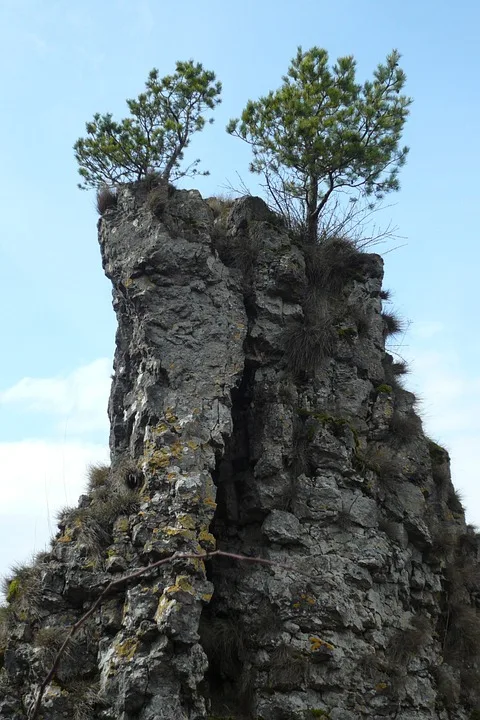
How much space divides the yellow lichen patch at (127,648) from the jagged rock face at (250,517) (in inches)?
0.7

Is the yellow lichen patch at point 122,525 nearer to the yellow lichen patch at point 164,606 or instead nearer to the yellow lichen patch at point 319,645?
the yellow lichen patch at point 164,606

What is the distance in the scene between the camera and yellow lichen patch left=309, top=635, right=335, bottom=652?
9656 mm

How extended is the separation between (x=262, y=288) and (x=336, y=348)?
161 centimetres

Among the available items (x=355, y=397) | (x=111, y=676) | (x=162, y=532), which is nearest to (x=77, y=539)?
(x=162, y=532)

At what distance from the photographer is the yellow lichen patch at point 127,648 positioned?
338 inches

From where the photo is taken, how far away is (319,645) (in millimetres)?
9672

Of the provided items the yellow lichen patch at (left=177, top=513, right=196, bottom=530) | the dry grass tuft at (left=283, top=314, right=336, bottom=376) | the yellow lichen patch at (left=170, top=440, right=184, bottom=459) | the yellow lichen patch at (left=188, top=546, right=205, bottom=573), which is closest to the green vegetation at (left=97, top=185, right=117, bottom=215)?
the dry grass tuft at (left=283, top=314, right=336, bottom=376)

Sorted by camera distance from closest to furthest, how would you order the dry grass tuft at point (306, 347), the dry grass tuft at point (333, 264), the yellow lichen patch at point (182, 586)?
1. the yellow lichen patch at point (182, 586)
2. the dry grass tuft at point (306, 347)
3. the dry grass tuft at point (333, 264)

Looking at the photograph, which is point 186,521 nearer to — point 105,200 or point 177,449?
point 177,449

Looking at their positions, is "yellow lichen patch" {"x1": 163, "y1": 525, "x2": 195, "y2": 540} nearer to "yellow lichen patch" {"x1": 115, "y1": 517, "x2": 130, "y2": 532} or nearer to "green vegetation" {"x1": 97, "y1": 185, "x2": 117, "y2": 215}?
"yellow lichen patch" {"x1": 115, "y1": 517, "x2": 130, "y2": 532}

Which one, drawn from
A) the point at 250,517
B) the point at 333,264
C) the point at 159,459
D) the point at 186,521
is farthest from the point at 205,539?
the point at 333,264

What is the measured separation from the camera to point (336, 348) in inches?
488

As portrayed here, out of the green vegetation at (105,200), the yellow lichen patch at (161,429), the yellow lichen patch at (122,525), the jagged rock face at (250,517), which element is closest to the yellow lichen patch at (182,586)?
the jagged rock face at (250,517)

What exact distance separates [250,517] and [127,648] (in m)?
2.87
